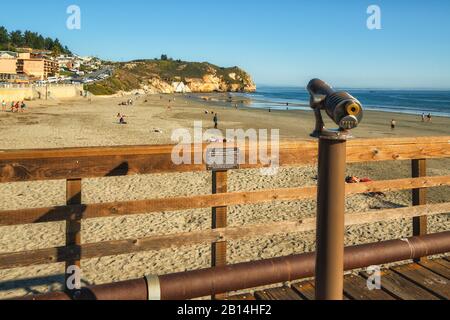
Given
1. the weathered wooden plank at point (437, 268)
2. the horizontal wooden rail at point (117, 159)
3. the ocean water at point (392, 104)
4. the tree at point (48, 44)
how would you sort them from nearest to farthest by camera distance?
the horizontal wooden rail at point (117, 159) < the weathered wooden plank at point (437, 268) < the ocean water at point (392, 104) < the tree at point (48, 44)

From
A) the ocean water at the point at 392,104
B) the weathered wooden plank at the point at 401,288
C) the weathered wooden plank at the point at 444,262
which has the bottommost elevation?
the weathered wooden plank at the point at 401,288

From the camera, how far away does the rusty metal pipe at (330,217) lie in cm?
178

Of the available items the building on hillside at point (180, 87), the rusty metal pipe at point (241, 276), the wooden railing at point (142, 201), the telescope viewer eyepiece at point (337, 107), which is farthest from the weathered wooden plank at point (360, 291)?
the building on hillside at point (180, 87)

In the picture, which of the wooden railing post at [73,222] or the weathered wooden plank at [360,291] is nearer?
the wooden railing post at [73,222]

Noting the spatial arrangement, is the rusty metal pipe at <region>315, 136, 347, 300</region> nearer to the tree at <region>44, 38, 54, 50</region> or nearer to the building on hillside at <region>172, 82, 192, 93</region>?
the building on hillside at <region>172, 82, 192, 93</region>

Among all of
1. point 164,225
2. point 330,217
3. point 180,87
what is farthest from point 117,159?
point 180,87

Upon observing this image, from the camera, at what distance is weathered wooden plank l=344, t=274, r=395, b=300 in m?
3.24

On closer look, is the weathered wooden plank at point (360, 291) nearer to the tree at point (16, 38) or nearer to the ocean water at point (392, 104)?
the ocean water at point (392, 104)

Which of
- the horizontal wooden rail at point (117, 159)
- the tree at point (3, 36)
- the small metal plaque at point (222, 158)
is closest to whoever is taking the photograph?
the horizontal wooden rail at point (117, 159)

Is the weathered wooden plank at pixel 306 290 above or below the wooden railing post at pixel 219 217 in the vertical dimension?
below

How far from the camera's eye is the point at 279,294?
3326 mm

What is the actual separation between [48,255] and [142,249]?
61cm
